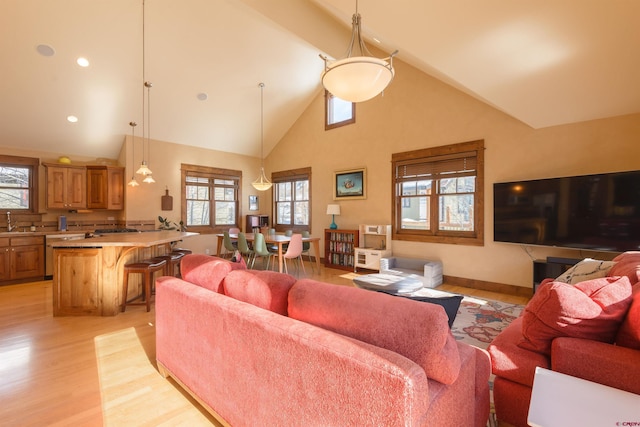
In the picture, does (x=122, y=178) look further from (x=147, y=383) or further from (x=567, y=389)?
(x=567, y=389)

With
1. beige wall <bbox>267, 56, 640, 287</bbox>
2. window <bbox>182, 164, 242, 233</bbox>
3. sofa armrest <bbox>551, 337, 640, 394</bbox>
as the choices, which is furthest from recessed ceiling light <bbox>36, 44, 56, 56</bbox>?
sofa armrest <bbox>551, 337, 640, 394</bbox>

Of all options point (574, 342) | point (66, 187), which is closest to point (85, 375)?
point (574, 342)

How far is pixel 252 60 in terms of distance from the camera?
5.57 meters

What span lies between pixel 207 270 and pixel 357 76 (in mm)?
1662

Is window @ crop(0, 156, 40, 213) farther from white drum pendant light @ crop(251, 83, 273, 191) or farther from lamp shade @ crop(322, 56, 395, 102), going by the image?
lamp shade @ crop(322, 56, 395, 102)

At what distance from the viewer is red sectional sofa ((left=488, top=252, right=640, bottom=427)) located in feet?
4.01

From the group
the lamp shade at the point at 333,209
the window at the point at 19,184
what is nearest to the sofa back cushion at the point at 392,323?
the lamp shade at the point at 333,209

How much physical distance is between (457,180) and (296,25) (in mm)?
3479

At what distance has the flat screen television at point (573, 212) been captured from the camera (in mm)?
3322

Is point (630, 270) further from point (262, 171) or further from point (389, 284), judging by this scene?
point (262, 171)

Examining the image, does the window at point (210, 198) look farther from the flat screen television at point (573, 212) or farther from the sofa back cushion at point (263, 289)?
the flat screen television at point (573, 212)

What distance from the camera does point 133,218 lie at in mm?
6160

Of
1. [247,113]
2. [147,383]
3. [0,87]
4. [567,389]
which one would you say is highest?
[247,113]

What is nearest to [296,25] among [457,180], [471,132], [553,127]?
[471,132]
